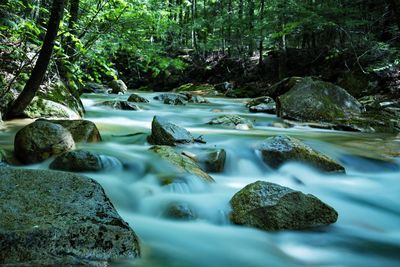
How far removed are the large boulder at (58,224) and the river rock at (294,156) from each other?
3.54 meters

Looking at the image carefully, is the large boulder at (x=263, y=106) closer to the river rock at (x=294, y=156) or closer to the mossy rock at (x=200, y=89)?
the river rock at (x=294, y=156)

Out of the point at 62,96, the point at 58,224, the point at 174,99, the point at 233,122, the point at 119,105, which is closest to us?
the point at 58,224

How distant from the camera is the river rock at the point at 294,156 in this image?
5.90m

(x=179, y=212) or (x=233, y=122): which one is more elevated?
(x=233, y=122)

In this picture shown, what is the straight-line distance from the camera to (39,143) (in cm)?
534

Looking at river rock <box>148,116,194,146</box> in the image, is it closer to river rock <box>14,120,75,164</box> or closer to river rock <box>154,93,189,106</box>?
river rock <box>14,120,75,164</box>

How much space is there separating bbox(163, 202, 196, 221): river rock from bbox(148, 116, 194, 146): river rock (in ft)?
8.93

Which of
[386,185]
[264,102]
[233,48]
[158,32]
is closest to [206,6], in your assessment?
[233,48]

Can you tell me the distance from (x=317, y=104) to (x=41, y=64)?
24.3 ft

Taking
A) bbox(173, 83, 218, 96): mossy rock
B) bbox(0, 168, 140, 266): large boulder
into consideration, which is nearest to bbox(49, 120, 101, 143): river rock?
bbox(0, 168, 140, 266): large boulder

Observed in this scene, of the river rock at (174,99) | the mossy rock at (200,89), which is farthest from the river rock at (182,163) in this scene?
the mossy rock at (200,89)

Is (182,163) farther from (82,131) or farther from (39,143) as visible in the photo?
(82,131)

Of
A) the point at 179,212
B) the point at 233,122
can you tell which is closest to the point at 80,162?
the point at 179,212

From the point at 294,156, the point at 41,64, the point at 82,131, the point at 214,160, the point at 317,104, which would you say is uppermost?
the point at 41,64
